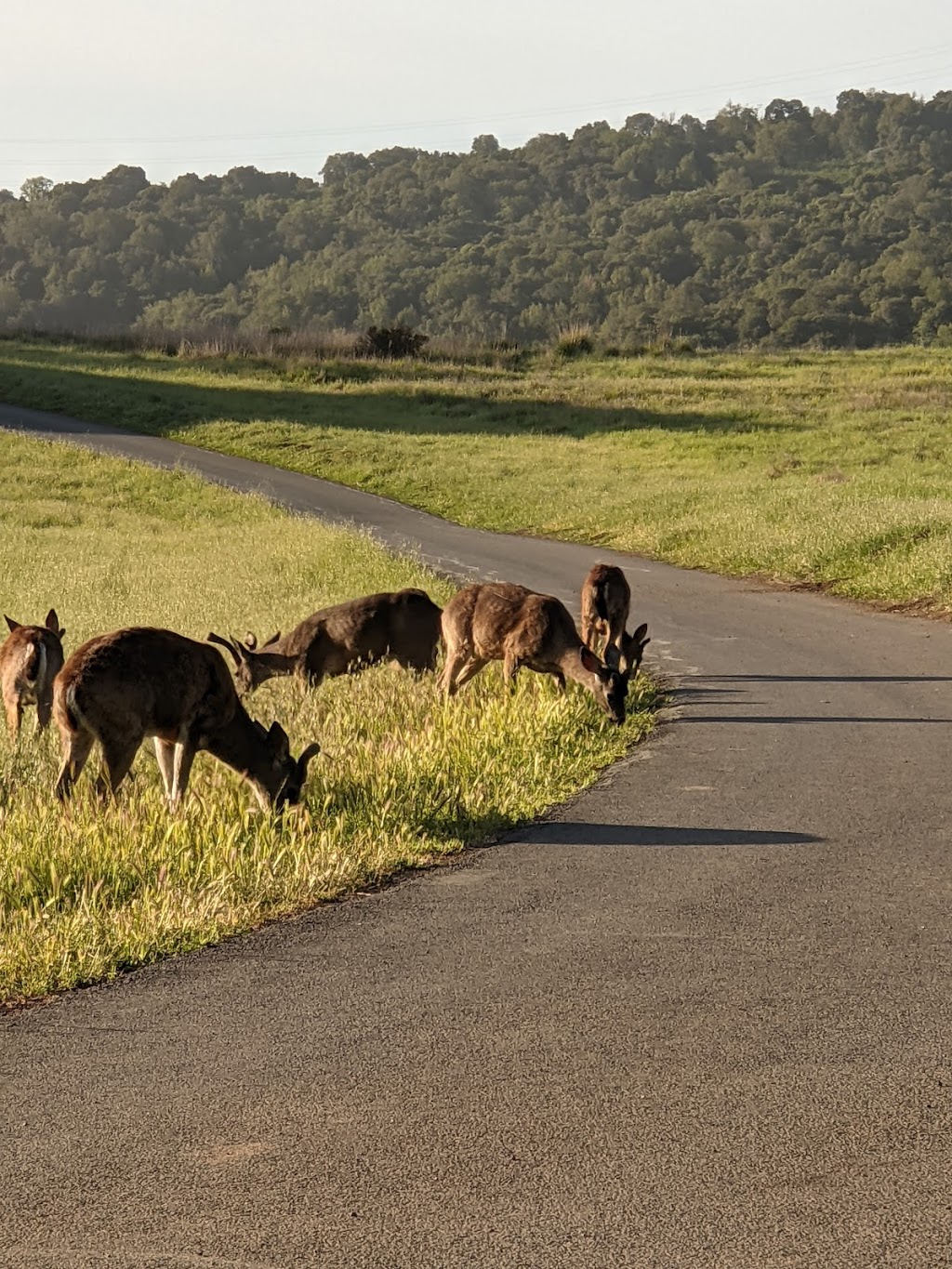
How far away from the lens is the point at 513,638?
520 inches

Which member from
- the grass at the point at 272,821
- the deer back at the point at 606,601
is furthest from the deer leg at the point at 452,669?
the deer back at the point at 606,601

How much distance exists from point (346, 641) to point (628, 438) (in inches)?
1136

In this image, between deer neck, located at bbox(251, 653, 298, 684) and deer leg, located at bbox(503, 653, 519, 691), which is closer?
Answer: deer leg, located at bbox(503, 653, 519, 691)

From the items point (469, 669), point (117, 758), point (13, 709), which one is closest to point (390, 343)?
point (469, 669)

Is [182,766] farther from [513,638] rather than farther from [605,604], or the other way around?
[605,604]

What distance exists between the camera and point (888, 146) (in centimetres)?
19200

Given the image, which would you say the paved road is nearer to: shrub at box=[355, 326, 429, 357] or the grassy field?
the grassy field

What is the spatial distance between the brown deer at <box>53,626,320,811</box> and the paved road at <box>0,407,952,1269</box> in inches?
66.6

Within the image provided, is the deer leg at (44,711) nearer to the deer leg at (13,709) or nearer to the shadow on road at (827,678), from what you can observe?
the deer leg at (13,709)

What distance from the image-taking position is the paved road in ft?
14.6

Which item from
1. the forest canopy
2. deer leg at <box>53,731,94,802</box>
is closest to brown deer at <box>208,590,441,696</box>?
deer leg at <box>53,731,94,802</box>

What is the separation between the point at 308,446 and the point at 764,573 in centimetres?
2282

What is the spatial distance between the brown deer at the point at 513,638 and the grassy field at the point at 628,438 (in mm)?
7585

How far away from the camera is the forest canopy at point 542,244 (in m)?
102
